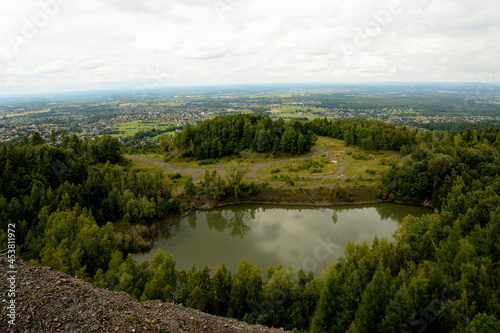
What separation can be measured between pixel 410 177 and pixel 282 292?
35.4m

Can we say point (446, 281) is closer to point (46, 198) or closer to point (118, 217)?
point (118, 217)

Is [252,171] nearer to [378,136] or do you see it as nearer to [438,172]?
[438,172]

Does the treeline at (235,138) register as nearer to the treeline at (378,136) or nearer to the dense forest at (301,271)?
the treeline at (378,136)

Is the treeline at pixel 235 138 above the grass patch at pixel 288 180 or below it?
above

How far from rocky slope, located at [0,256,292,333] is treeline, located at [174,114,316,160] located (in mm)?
48532

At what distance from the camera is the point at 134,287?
1773 cm

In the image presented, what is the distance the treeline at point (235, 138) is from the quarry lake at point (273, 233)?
2187cm

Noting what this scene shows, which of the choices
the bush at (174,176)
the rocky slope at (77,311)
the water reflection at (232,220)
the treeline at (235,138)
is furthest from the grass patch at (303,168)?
the rocky slope at (77,311)

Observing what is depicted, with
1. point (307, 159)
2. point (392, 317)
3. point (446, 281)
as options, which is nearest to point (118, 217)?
point (392, 317)

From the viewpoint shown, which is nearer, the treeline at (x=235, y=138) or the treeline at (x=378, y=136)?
the treeline at (x=235, y=138)

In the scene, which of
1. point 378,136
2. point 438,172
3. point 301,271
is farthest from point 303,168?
point 301,271

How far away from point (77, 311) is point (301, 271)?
14670 millimetres

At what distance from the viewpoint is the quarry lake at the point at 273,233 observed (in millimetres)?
27094

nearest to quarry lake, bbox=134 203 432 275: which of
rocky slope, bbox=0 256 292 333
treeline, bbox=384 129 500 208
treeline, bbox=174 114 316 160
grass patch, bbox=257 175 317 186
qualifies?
treeline, bbox=384 129 500 208
